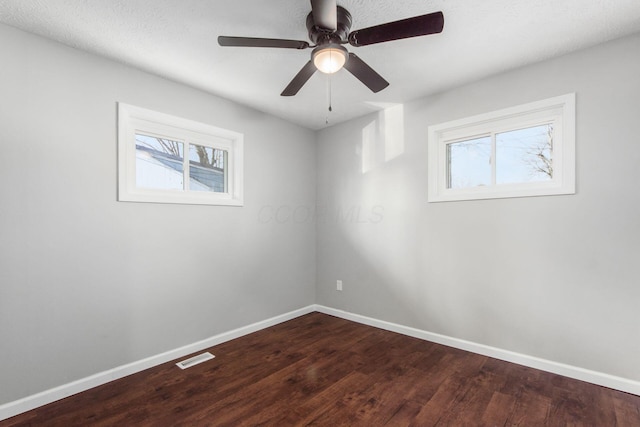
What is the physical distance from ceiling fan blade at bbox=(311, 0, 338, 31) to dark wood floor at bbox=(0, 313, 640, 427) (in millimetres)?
2222

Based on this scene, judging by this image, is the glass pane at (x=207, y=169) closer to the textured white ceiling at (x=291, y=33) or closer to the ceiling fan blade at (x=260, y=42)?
the textured white ceiling at (x=291, y=33)

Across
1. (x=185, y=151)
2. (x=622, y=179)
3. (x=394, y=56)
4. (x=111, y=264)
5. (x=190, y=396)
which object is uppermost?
(x=394, y=56)

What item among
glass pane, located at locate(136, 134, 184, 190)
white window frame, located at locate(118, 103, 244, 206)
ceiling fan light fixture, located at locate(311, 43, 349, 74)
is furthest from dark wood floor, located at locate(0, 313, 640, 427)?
ceiling fan light fixture, located at locate(311, 43, 349, 74)

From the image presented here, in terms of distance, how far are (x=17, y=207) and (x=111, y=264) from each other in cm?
66

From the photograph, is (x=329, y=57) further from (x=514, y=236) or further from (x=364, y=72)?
(x=514, y=236)

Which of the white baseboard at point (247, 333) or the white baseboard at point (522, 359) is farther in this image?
the white baseboard at point (522, 359)

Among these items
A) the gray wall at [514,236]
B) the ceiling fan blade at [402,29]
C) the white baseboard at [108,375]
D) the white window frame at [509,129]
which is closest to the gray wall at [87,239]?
the white baseboard at [108,375]

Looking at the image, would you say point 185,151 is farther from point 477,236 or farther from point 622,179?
point 622,179

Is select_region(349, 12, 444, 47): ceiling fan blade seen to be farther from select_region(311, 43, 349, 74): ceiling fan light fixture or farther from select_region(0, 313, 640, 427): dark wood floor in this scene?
select_region(0, 313, 640, 427): dark wood floor

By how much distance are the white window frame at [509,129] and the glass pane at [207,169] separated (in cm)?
212

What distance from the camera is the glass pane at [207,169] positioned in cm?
290

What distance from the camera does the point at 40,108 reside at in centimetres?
199

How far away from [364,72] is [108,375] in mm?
2826

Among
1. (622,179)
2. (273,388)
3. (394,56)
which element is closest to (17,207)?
(273,388)
